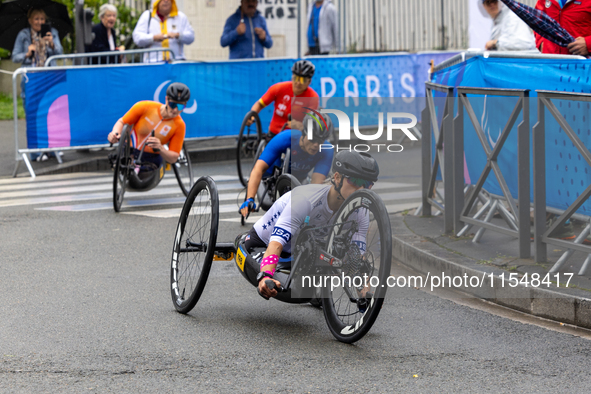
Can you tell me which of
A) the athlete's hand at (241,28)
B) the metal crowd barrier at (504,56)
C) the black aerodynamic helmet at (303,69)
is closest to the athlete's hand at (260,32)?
the athlete's hand at (241,28)

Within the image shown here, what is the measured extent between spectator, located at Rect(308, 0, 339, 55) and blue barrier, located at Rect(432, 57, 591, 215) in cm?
759

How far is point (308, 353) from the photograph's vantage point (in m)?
4.73

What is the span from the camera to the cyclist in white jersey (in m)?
4.85

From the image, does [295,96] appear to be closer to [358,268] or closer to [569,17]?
[569,17]

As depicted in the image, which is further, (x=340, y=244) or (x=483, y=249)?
(x=483, y=249)

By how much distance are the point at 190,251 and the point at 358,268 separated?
1394mm

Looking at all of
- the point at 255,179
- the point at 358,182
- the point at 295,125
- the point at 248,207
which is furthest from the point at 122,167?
the point at 358,182

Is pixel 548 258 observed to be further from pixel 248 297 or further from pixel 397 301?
pixel 248 297

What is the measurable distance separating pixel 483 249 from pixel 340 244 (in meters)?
2.37

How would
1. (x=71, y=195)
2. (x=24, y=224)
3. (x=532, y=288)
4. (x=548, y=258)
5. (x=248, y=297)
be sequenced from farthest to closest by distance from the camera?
(x=71, y=195), (x=24, y=224), (x=548, y=258), (x=248, y=297), (x=532, y=288)

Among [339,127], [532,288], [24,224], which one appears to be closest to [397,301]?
[532,288]

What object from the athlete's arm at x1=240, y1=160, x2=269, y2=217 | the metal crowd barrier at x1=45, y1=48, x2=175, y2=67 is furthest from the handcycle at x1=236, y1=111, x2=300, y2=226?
the metal crowd barrier at x1=45, y1=48, x2=175, y2=67

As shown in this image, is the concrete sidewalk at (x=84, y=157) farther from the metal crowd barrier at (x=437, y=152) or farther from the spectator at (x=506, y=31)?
the metal crowd barrier at (x=437, y=152)

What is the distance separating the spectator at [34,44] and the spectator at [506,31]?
7.27m
